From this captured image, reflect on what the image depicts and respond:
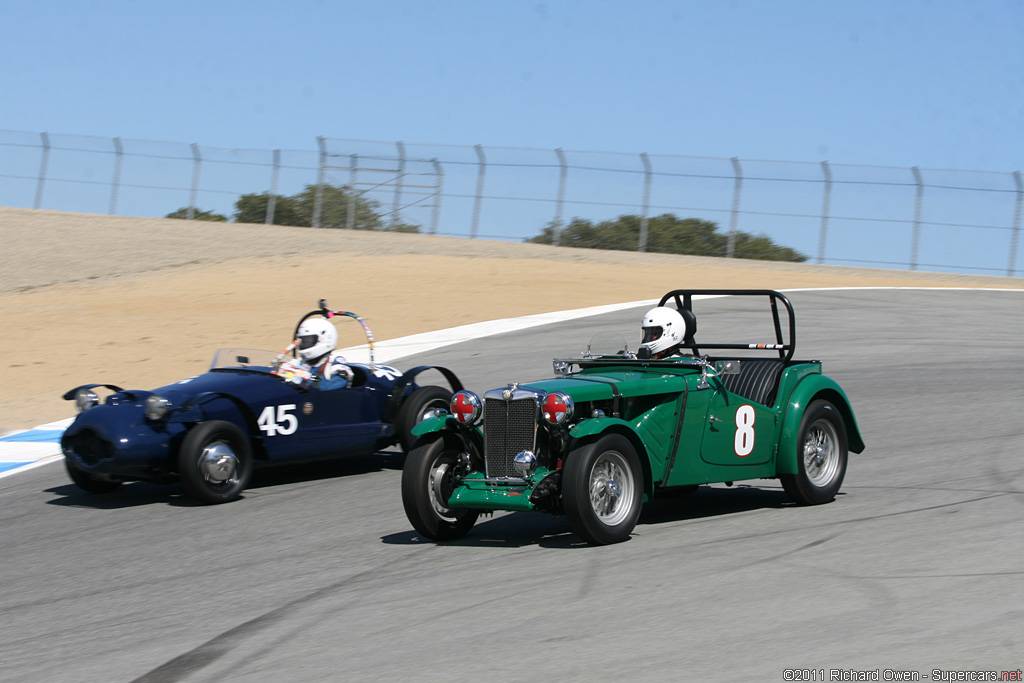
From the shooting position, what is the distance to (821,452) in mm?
7797

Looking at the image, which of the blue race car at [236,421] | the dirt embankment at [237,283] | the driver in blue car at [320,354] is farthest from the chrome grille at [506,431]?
the dirt embankment at [237,283]

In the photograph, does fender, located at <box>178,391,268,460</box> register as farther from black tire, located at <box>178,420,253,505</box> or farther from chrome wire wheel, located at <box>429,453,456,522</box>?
chrome wire wheel, located at <box>429,453,456,522</box>

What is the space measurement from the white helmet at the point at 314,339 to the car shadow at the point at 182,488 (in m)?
1.01

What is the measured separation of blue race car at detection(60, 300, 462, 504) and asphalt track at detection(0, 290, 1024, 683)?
0.31 m

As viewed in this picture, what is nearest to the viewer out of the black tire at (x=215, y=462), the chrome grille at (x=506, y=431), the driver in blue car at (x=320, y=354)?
the chrome grille at (x=506, y=431)

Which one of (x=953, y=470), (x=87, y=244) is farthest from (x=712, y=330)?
(x=87, y=244)

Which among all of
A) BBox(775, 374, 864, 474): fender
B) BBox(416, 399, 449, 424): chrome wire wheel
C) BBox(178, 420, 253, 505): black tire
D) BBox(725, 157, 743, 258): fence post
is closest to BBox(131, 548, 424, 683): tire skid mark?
BBox(178, 420, 253, 505): black tire

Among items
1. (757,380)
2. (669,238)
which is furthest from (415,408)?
(669,238)

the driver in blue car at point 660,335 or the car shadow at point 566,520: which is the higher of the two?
the driver in blue car at point 660,335

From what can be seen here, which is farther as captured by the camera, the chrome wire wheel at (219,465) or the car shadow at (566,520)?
the chrome wire wheel at (219,465)

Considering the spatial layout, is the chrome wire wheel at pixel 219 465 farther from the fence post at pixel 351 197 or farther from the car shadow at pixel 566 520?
the fence post at pixel 351 197

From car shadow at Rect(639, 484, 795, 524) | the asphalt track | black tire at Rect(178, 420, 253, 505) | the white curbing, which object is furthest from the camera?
the white curbing

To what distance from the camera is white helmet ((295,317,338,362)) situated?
987cm

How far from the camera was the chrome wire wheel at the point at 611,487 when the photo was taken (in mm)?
6387
